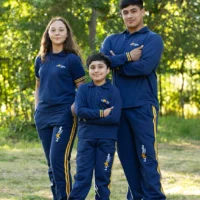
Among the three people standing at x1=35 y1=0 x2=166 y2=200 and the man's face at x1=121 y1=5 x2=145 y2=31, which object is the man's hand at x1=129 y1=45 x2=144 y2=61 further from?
the man's face at x1=121 y1=5 x2=145 y2=31

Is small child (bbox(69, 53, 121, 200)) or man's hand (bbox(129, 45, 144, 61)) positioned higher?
man's hand (bbox(129, 45, 144, 61))

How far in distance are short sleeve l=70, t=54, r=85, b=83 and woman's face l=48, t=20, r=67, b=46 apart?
0.17 metres

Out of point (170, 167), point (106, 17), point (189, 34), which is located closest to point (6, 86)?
point (106, 17)

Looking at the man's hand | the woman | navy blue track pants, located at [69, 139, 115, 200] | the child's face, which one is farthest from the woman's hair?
navy blue track pants, located at [69, 139, 115, 200]

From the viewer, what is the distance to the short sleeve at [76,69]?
5.00 meters

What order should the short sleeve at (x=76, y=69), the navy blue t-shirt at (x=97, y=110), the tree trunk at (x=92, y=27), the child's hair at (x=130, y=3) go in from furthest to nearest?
the tree trunk at (x=92, y=27) < the short sleeve at (x=76, y=69) < the child's hair at (x=130, y=3) < the navy blue t-shirt at (x=97, y=110)

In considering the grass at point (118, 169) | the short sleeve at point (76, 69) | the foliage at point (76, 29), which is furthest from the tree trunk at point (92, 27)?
the short sleeve at point (76, 69)

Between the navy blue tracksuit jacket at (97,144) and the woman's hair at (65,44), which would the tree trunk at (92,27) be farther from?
the navy blue tracksuit jacket at (97,144)

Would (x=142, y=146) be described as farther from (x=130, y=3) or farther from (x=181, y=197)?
(x=181, y=197)

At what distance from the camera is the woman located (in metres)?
4.90

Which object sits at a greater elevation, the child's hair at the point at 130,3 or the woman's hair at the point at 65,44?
the child's hair at the point at 130,3

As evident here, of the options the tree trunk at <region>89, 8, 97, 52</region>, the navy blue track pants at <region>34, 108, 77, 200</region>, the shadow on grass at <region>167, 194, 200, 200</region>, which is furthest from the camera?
the tree trunk at <region>89, 8, 97, 52</region>

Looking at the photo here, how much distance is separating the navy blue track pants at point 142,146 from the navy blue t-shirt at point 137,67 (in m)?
0.09

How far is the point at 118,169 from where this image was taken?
325 inches
